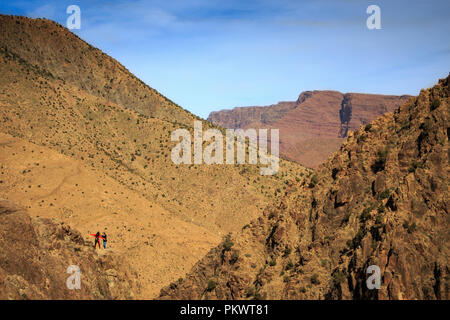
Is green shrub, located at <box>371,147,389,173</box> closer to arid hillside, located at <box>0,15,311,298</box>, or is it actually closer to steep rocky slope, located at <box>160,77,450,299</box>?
steep rocky slope, located at <box>160,77,450,299</box>

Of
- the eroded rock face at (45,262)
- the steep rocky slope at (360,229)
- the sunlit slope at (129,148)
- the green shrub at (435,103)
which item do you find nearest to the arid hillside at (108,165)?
the sunlit slope at (129,148)

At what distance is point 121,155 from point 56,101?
524 inches

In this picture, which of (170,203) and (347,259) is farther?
(170,203)

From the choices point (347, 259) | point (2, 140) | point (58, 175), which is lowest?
point (347, 259)

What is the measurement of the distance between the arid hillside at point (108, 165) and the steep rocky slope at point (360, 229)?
549 inches

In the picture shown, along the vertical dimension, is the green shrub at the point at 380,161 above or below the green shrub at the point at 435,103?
below

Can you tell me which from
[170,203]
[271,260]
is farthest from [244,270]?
[170,203]

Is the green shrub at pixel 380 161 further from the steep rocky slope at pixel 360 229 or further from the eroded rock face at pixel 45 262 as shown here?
the eroded rock face at pixel 45 262

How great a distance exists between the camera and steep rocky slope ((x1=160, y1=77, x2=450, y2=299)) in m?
25.0

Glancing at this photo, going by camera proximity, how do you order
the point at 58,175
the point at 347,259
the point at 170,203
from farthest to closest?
the point at 170,203
the point at 58,175
the point at 347,259

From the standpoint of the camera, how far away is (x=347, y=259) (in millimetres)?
27562

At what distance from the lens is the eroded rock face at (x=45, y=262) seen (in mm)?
27578
